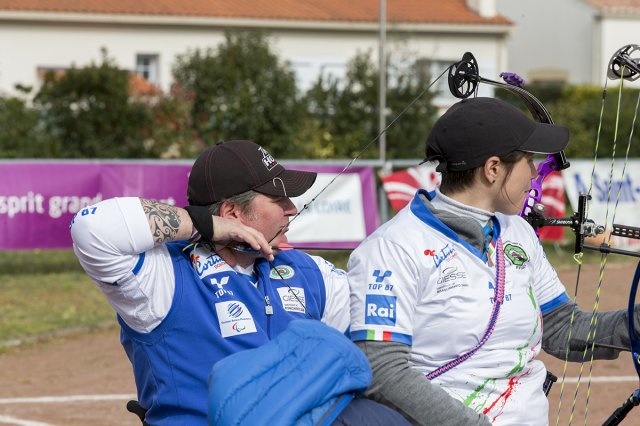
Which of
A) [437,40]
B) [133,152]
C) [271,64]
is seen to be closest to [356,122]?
[271,64]

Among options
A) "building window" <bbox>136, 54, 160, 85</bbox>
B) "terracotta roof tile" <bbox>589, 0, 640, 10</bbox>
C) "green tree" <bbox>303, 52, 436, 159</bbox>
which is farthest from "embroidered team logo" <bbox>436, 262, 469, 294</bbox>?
"terracotta roof tile" <bbox>589, 0, 640, 10</bbox>

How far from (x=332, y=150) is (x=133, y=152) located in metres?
5.88

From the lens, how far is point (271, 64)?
73.7 ft

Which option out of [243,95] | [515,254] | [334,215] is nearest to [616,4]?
[243,95]

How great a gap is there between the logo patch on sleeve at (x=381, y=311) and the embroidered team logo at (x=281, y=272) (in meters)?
0.70

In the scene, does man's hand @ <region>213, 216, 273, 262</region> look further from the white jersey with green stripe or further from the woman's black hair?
the woman's black hair

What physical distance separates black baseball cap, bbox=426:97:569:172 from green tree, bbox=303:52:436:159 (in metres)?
19.0

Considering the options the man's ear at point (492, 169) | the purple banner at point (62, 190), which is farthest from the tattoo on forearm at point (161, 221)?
the purple banner at point (62, 190)

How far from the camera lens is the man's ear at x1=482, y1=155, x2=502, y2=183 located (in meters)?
3.17

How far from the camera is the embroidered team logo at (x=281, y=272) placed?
12.1 ft

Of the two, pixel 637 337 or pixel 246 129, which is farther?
pixel 246 129

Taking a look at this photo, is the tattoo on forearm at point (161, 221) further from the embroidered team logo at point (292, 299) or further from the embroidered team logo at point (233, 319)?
the embroidered team logo at point (292, 299)

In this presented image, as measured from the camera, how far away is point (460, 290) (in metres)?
3.13

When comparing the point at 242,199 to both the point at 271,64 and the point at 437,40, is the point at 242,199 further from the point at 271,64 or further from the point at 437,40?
the point at 437,40
